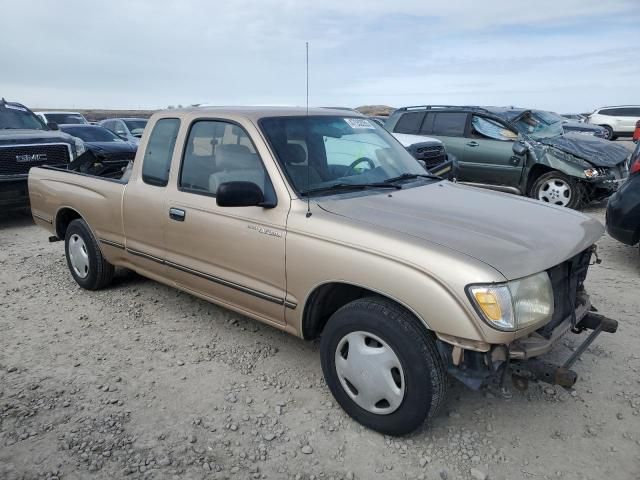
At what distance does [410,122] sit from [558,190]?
10.3 ft

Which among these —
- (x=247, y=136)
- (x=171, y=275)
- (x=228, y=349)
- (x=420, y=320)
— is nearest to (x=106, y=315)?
(x=171, y=275)

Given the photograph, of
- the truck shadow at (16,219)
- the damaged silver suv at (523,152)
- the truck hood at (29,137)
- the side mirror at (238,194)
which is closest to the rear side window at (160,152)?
the side mirror at (238,194)

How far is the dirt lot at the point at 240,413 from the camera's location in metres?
2.69

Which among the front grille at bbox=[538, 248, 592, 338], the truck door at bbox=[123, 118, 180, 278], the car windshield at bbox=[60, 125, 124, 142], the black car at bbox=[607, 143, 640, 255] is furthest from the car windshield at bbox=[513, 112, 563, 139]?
the car windshield at bbox=[60, 125, 124, 142]

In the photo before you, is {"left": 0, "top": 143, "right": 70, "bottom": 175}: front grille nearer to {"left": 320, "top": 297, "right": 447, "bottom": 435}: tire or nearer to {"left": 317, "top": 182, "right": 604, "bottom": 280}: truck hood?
{"left": 317, "top": 182, "right": 604, "bottom": 280}: truck hood

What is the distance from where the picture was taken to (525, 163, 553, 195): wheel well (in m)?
8.63

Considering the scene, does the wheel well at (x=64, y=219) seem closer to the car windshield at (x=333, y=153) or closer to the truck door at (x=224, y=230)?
the truck door at (x=224, y=230)

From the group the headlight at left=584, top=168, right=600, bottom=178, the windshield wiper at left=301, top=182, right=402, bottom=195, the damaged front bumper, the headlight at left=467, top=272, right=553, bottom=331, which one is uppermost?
the windshield wiper at left=301, top=182, right=402, bottom=195

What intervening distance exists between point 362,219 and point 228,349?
5.44ft

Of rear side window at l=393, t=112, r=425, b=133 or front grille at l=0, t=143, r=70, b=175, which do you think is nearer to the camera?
front grille at l=0, t=143, r=70, b=175

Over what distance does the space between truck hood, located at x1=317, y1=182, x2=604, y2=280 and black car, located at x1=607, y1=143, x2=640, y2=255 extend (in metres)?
2.31

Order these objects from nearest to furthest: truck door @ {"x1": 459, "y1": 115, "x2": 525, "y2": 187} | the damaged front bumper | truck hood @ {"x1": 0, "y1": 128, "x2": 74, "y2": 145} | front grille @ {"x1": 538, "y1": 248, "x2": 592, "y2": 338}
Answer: the damaged front bumper
front grille @ {"x1": 538, "y1": 248, "x2": 592, "y2": 338}
truck hood @ {"x1": 0, "y1": 128, "x2": 74, "y2": 145}
truck door @ {"x1": 459, "y1": 115, "x2": 525, "y2": 187}

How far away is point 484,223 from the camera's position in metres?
2.96

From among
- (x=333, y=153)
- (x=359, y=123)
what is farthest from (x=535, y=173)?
(x=333, y=153)
